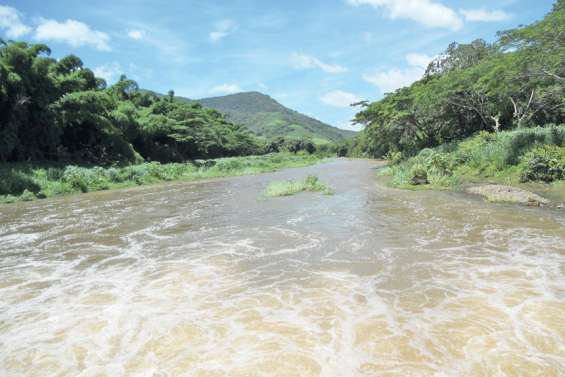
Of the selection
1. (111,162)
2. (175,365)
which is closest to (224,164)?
(111,162)

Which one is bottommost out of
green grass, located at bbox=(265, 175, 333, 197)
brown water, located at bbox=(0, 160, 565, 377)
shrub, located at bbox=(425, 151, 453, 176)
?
brown water, located at bbox=(0, 160, 565, 377)

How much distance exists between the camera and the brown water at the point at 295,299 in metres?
3.85

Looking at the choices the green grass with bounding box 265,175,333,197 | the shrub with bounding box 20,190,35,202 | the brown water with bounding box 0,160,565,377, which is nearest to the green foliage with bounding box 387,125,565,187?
the green grass with bounding box 265,175,333,197

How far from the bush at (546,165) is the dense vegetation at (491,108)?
3cm

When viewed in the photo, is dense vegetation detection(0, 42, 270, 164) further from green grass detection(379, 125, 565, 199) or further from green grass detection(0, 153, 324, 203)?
green grass detection(379, 125, 565, 199)

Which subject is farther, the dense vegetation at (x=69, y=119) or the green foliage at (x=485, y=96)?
the dense vegetation at (x=69, y=119)

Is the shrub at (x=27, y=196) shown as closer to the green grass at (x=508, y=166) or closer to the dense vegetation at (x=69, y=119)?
the dense vegetation at (x=69, y=119)

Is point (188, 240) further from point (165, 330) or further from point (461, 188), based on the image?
point (461, 188)

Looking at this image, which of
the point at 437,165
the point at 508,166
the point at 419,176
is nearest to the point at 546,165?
the point at 508,166

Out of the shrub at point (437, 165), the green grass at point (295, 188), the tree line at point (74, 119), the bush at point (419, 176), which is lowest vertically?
the green grass at point (295, 188)

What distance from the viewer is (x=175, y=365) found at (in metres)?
3.84

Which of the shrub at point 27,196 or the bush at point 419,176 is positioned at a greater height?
the bush at point 419,176

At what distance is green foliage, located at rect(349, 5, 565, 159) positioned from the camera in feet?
49.3

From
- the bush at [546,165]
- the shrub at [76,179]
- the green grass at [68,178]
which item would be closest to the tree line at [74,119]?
the green grass at [68,178]
